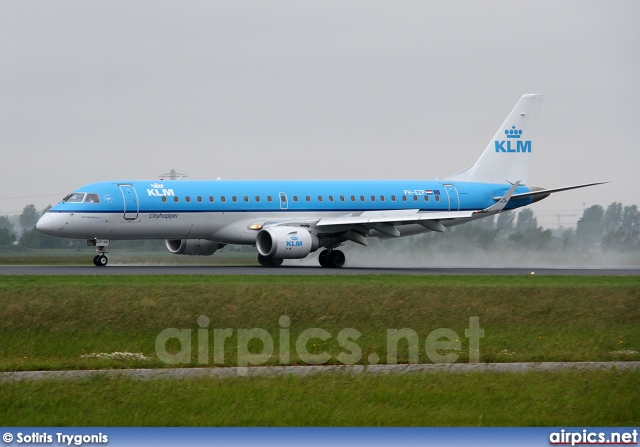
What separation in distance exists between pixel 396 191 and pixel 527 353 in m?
30.9

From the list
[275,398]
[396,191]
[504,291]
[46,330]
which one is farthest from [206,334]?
[396,191]

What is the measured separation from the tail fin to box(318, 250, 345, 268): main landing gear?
32.9 feet

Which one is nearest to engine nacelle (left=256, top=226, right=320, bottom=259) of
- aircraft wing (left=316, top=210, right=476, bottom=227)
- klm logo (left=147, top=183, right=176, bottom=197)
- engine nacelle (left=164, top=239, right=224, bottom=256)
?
aircraft wing (left=316, top=210, right=476, bottom=227)

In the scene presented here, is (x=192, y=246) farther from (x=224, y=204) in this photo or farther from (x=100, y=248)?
(x=100, y=248)

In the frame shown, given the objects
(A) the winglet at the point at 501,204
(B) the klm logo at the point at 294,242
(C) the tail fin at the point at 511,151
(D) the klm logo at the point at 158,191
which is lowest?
(B) the klm logo at the point at 294,242

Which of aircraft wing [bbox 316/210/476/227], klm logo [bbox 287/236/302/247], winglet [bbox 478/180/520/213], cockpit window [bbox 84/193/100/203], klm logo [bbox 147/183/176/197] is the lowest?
klm logo [bbox 287/236/302/247]

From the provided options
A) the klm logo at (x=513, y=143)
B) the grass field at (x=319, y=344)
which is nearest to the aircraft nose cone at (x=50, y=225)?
the grass field at (x=319, y=344)

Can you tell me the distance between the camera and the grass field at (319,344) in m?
15.8

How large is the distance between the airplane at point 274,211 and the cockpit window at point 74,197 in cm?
4

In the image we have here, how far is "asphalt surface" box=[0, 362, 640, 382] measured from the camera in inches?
718

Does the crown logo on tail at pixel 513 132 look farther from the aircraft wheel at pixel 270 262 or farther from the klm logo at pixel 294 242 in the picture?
the klm logo at pixel 294 242

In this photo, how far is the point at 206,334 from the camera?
24031 mm

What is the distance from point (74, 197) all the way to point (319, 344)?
25.2 m

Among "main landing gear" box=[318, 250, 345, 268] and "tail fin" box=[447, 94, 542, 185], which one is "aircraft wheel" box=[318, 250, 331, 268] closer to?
"main landing gear" box=[318, 250, 345, 268]
